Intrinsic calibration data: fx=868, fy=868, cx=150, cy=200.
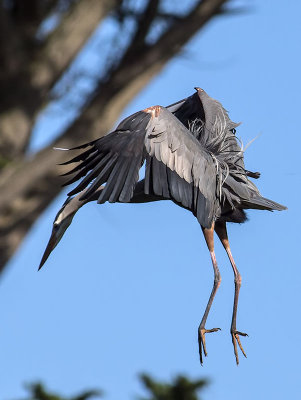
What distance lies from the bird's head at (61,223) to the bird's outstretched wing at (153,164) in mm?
732

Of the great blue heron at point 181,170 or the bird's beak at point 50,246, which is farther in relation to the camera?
the bird's beak at point 50,246

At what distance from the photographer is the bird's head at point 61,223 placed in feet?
19.6

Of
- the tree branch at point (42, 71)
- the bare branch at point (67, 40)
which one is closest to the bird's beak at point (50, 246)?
the tree branch at point (42, 71)

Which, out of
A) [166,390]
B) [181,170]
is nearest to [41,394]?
[166,390]

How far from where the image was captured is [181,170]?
17.6 feet

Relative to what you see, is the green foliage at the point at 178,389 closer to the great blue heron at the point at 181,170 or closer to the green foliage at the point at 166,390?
the green foliage at the point at 166,390

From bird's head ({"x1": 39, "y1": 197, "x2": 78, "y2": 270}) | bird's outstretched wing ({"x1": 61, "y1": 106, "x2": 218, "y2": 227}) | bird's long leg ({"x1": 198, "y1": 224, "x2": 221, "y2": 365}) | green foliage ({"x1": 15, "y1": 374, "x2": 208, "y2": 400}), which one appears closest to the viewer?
green foliage ({"x1": 15, "y1": 374, "x2": 208, "y2": 400})

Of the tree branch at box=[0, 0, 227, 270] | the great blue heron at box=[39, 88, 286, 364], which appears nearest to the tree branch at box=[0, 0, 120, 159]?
the tree branch at box=[0, 0, 227, 270]

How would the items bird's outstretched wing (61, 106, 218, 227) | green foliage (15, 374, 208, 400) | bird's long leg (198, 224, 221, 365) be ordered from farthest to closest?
bird's long leg (198, 224, 221, 365) → bird's outstretched wing (61, 106, 218, 227) → green foliage (15, 374, 208, 400)

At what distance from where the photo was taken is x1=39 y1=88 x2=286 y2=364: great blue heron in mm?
4812

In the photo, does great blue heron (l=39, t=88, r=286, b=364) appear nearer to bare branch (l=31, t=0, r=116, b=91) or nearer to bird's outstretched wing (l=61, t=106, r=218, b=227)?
bird's outstretched wing (l=61, t=106, r=218, b=227)

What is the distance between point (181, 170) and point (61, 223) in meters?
1.11

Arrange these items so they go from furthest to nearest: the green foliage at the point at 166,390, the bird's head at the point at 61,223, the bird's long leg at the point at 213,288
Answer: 1. the bird's head at the point at 61,223
2. the bird's long leg at the point at 213,288
3. the green foliage at the point at 166,390

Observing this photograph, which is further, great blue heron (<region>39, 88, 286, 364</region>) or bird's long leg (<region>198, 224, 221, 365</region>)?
bird's long leg (<region>198, 224, 221, 365</region>)
